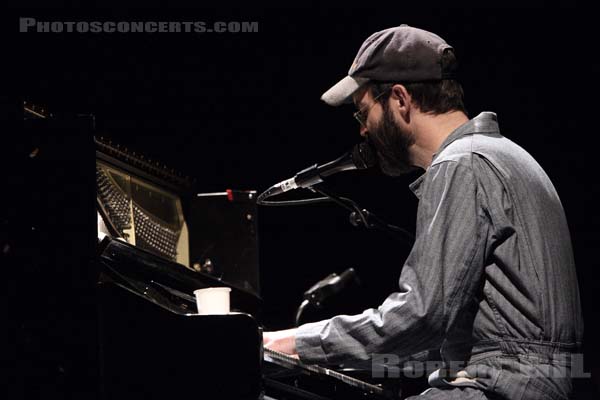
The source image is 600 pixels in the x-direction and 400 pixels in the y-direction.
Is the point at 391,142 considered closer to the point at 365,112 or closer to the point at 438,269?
the point at 365,112

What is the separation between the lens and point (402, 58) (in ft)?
7.11

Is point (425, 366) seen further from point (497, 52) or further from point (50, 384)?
point (497, 52)

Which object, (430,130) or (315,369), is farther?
(315,369)

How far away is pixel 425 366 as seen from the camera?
2.53 m

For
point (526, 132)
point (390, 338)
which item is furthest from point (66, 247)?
point (526, 132)

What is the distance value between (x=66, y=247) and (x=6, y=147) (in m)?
0.30

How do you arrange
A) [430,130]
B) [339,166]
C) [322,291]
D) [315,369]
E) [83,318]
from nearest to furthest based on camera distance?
[83,318] < [430,130] < [339,166] < [315,369] < [322,291]

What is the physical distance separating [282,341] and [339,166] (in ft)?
2.44

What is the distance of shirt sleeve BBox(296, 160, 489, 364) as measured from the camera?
178 cm

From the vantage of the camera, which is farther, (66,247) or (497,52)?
(497,52)
